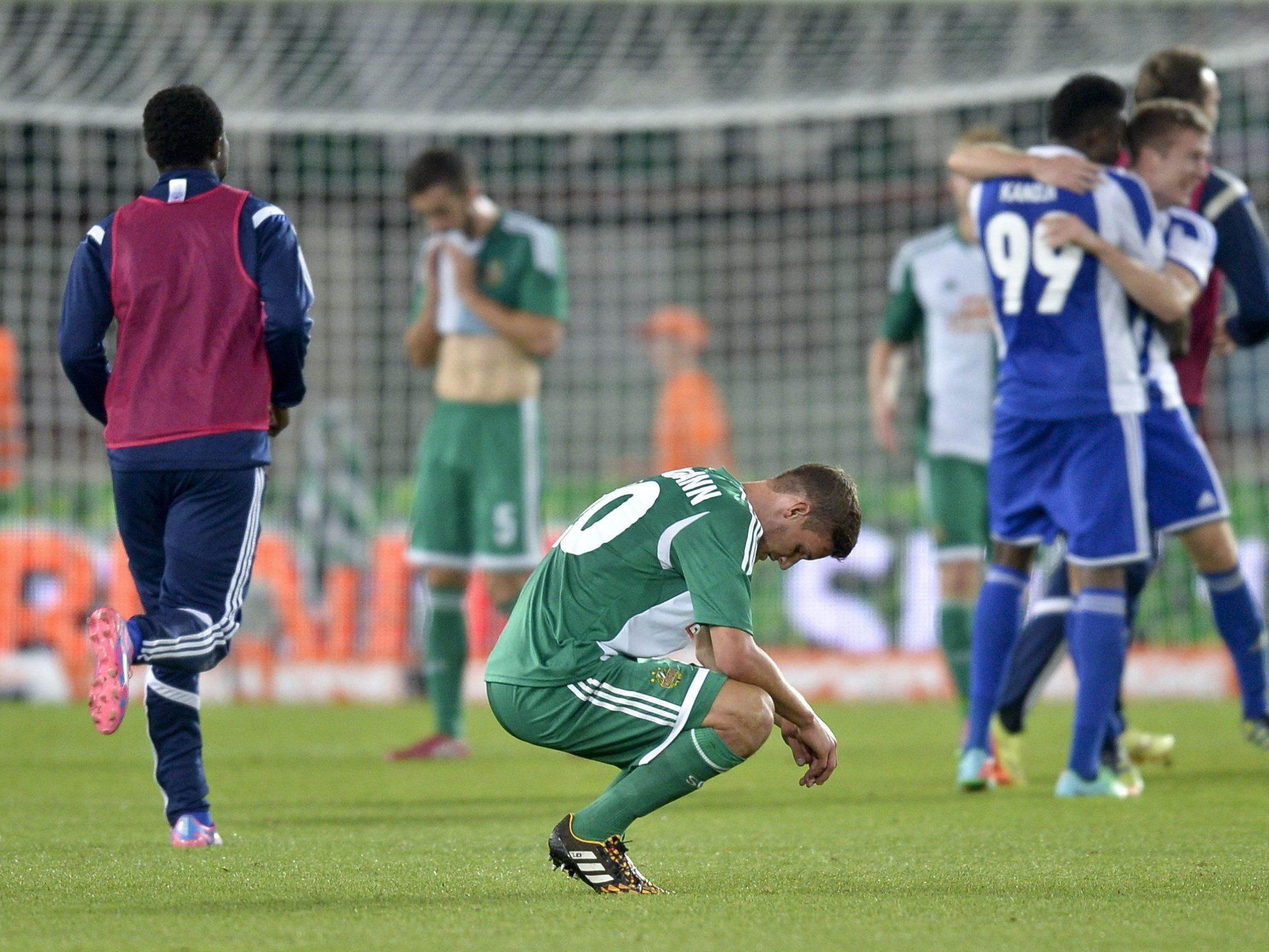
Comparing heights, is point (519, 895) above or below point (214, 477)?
below

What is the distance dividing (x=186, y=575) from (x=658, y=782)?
140 centimetres

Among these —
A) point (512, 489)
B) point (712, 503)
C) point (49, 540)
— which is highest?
point (712, 503)

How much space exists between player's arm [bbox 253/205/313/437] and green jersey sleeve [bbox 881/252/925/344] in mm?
3468

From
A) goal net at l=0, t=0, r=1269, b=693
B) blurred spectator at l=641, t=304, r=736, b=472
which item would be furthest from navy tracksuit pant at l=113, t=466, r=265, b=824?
blurred spectator at l=641, t=304, r=736, b=472

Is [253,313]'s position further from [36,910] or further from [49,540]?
[49,540]

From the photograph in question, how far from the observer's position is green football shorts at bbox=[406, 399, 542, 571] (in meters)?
7.59

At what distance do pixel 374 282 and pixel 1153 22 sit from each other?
5734 millimetres

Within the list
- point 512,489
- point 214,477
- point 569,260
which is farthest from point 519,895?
point 569,260

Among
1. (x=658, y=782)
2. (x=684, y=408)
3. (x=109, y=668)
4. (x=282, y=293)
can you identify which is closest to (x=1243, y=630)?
(x=658, y=782)

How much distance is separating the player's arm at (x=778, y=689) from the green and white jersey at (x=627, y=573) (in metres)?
0.06

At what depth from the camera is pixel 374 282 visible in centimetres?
1338

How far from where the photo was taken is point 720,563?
12.4 ft

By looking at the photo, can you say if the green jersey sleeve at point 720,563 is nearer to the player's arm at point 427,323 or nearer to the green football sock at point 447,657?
the green football sock at point 447,657

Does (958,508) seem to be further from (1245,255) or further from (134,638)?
(134,638)
